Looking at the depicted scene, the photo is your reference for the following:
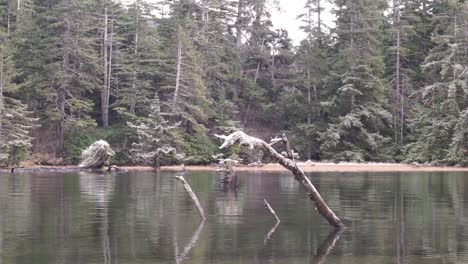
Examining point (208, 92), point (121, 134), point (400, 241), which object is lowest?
point (400, 241)

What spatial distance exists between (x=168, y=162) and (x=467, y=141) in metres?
23.6

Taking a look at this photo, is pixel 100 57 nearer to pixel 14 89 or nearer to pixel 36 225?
pixel 14 89

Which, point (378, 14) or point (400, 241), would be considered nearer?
point (400, 241)

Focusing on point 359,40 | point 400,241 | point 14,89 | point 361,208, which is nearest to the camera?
point 400,241

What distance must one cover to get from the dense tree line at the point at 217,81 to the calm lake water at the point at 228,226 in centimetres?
2444

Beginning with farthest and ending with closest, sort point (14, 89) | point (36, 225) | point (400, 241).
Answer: point (14, 89) → point (36, 225) → point (400, 241)

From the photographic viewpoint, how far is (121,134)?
2325 inches

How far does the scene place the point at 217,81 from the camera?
66625 millimetres

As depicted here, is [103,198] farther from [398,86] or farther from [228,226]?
[398,86]

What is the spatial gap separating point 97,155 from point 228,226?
1243 inches

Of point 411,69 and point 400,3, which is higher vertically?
point 400,3

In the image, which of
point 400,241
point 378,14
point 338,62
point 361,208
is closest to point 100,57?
point 338,62

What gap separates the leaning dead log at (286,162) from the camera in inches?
669

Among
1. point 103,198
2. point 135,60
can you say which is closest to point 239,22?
point 135,60
